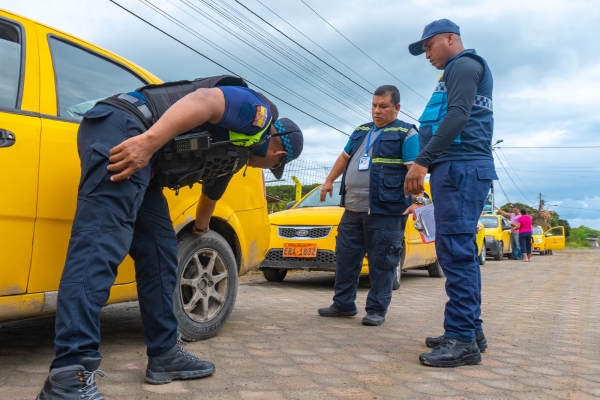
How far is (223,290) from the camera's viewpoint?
3.51 m

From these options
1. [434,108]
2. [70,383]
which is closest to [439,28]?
[434,108]

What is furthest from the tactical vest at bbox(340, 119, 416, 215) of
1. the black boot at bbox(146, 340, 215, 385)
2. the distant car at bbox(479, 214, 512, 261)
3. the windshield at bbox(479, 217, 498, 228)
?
the windshield at bbox(479, 217, 498, 228)

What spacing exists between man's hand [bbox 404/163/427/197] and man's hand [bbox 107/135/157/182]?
1.58 m

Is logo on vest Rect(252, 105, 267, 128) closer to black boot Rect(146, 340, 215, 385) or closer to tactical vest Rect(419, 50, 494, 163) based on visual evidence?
black boot Rect(146, 340, 215, 385)

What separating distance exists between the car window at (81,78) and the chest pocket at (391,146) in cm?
201

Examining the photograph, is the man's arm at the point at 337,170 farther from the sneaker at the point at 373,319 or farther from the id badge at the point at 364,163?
the sneaker at the point at 373,319

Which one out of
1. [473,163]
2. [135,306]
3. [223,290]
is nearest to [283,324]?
[223,290]

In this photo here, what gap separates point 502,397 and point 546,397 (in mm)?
206

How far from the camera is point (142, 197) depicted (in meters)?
2.24

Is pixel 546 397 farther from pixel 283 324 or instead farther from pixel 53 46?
pixel 53 46

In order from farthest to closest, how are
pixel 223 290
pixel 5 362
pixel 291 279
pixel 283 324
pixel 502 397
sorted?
pixel 291 279 < pixel 283 324 < pixel 223 290 < pixel 5 362 < pixel 502 397

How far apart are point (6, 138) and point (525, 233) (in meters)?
17.7

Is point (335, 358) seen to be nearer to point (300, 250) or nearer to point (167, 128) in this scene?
point (167, 128)

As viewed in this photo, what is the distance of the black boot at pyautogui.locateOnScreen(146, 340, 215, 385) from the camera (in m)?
2.47
